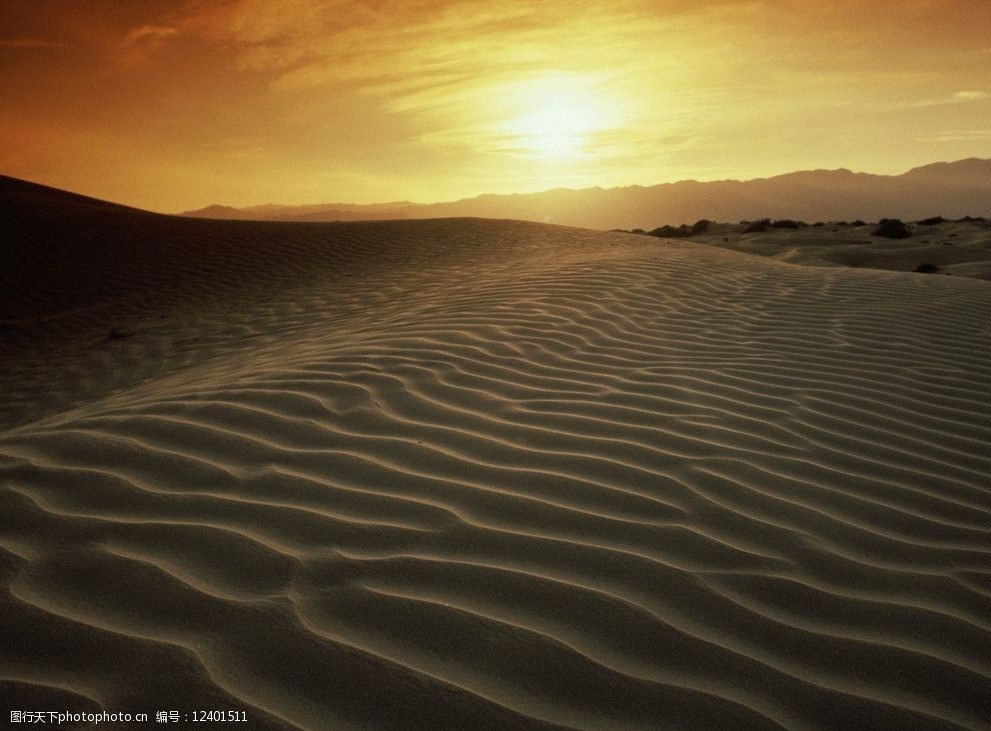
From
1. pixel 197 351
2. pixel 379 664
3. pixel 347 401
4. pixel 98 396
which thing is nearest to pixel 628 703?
pixel 379 664

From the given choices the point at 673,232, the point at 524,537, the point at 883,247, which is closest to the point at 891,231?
the point at 883,247

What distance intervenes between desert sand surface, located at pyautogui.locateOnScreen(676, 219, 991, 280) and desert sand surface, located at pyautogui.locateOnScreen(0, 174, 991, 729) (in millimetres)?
8081

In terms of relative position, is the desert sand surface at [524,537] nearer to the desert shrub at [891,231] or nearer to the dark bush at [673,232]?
the desert shrub at [891,231]

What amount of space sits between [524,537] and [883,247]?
14722mm

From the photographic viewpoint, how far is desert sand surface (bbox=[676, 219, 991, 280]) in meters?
11.8

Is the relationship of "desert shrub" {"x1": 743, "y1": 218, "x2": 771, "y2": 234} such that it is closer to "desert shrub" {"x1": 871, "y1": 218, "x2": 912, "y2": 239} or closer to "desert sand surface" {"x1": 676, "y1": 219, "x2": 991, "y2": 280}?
"desert sand surface" {"x1": 676, "y1": 219, "x2": 991, "y2": 280}

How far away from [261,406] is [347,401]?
0.39m

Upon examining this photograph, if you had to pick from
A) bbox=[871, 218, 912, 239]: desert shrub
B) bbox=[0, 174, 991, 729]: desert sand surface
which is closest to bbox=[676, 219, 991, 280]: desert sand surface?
bbox=[871, 218, 912, 239]: desert shrub

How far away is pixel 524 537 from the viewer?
199 cm

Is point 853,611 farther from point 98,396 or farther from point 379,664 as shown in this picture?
point 98,396

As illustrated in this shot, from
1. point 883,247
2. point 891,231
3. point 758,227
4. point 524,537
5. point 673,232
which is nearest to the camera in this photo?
point 524,537

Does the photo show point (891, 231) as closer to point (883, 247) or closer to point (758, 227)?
point (883, 247)

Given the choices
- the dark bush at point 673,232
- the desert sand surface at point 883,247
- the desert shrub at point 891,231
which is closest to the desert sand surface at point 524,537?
the desert sand surface at point 883,247

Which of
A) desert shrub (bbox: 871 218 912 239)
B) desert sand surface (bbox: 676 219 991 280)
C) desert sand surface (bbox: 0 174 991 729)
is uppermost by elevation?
desert shrub (bbox: 871 218 912 239)
